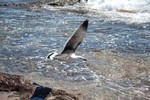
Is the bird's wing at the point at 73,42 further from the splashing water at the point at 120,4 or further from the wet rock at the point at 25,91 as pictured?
the splashing water at the point at 120,4

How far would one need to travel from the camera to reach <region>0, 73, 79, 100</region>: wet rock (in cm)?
522

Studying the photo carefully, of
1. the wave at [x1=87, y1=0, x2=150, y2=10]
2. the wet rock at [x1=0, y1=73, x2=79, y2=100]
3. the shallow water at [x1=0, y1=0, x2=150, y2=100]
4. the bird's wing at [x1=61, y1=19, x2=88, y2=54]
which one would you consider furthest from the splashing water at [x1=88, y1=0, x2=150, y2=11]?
the wet rock at [x1=0, y1=73, x2=79, y2=100]

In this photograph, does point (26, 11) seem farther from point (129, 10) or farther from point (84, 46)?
point (84, 46)

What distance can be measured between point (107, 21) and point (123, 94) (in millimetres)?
6775

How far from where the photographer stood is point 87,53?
8.66 meters

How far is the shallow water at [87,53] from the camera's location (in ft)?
21.1

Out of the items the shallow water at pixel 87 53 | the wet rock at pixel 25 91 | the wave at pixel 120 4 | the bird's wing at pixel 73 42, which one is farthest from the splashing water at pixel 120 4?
the wet rock at pixel 25 91

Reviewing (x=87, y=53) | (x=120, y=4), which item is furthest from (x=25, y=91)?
(x=120, y=4)

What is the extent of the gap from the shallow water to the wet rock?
57cm

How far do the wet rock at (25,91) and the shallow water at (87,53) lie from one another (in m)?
0.57

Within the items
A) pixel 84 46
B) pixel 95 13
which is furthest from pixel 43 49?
pixel 95 13

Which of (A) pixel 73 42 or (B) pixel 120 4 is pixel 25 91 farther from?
(B) pixel 120 4

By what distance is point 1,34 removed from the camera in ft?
34.7

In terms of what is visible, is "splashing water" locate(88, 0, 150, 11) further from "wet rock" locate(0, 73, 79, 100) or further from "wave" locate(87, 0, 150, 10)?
"wet rock" locate(0, 73, 79, 100)
